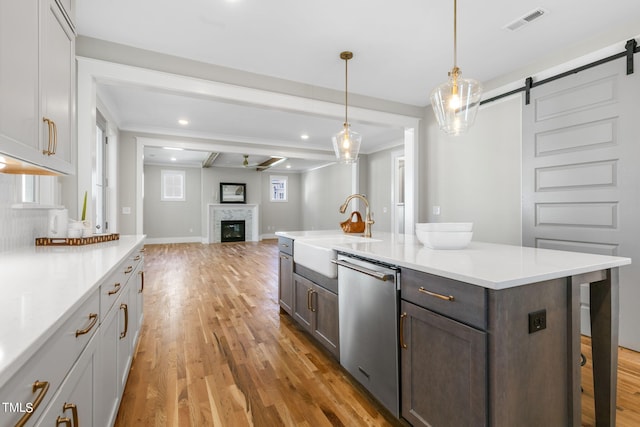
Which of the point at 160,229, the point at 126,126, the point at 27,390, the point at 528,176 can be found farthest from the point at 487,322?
the point at 160,229

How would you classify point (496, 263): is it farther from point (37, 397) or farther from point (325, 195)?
point (325, 195)

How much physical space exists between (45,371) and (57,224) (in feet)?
6.16

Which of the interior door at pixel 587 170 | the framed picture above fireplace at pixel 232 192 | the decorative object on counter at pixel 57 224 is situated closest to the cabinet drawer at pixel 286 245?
the decorative object on counter at pixel 57 224

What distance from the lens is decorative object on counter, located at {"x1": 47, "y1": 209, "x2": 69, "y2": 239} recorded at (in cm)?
212

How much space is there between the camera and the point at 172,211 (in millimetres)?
9805

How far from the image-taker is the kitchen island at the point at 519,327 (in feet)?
3.62

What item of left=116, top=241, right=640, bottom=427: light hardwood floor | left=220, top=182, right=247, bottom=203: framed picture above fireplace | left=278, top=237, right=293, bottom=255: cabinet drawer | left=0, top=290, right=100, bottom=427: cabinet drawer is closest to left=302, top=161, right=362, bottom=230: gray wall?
left=220, top=182, right=247, bottom=203: framed picture above fireplace

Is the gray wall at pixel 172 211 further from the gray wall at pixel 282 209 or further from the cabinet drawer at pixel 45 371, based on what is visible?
the cabinet drawer at pixel 45 371

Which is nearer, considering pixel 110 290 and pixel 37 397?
pixel 37 397

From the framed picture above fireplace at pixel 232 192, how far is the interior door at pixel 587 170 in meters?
8.43

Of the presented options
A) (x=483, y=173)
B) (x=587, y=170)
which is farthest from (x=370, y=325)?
(x=483, y=173)

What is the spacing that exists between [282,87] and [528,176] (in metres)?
2.75

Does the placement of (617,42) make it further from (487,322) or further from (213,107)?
(213,107)

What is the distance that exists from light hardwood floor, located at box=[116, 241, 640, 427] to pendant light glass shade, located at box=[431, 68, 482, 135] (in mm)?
1818
